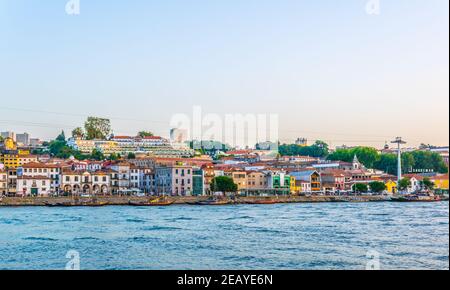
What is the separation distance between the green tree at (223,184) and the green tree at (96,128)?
12.1ft

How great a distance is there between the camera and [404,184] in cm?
1312

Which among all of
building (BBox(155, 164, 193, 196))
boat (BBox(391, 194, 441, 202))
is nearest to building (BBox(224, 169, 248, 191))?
building (BBox(155, 164, 193, 196))

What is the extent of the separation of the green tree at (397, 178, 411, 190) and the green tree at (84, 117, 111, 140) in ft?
20.9

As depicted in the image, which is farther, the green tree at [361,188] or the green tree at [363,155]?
the green tree at [363,155]

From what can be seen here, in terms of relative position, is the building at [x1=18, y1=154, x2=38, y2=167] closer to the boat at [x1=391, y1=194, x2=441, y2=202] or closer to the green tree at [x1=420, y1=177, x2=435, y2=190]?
the boat at [x1=391, y1=194, x2=441, y2=202]

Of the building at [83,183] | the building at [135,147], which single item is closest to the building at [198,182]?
the building at [83,183]

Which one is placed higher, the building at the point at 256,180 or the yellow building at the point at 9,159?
the yellow building at the point at 9,159

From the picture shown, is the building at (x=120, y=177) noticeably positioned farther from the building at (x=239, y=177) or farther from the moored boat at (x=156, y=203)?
the building at (x=239, y=177)

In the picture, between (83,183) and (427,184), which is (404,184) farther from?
(83,183)

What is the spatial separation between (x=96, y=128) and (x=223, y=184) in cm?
426

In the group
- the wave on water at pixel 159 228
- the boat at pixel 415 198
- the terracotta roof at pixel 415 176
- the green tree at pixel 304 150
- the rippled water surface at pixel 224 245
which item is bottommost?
the boat at pixel 415 198

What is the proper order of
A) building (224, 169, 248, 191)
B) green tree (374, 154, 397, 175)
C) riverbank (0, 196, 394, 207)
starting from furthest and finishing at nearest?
green tree (374, 154, 397, 175), building (224, 169, 248, 191), riverbank (0, 196, 394, 207)

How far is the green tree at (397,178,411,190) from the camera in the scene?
1305 centimetres

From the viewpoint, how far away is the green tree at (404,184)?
1305cm
